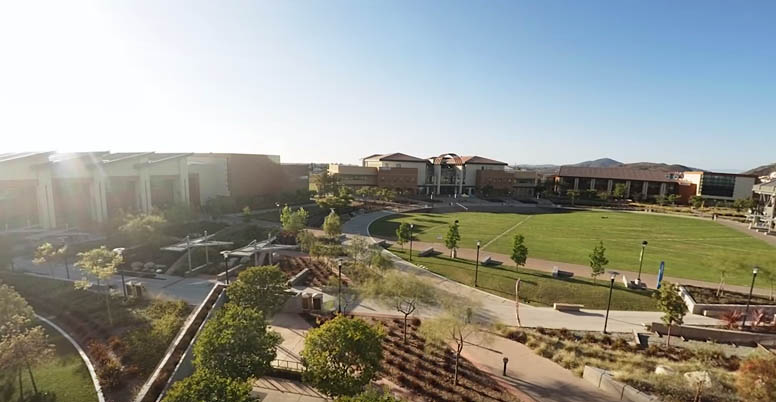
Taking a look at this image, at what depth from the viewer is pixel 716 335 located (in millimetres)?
21172

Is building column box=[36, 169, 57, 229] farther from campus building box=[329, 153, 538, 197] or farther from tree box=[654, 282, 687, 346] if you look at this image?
tree box=[654, 282, 687, 346]

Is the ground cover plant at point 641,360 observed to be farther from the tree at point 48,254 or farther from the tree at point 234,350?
the tree at point 48,254

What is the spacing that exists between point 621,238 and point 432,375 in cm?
4563

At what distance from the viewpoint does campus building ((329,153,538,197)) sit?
306 ft

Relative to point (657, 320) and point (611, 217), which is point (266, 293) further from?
point (611, 217)

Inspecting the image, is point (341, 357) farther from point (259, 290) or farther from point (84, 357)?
point (84, 357)

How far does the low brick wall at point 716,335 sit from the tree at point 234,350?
22.9 meters

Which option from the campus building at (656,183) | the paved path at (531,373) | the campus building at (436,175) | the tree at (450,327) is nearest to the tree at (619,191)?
the campus building at (656,183)

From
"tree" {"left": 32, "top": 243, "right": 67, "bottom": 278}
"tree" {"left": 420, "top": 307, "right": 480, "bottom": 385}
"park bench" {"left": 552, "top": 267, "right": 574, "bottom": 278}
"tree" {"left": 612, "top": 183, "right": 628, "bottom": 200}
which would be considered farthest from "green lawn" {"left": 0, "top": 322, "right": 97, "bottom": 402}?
"tree" {"left": 612, "top": 183, "right": 628, "bottom": 200}

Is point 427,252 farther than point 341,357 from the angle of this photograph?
Yes

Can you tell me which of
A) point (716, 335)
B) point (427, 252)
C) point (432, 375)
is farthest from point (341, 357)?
point (427, 252)

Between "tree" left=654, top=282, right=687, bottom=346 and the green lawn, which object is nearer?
the green lawn

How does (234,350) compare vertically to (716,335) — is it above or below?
above

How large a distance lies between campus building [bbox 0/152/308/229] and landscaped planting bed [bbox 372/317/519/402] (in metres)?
44.6
